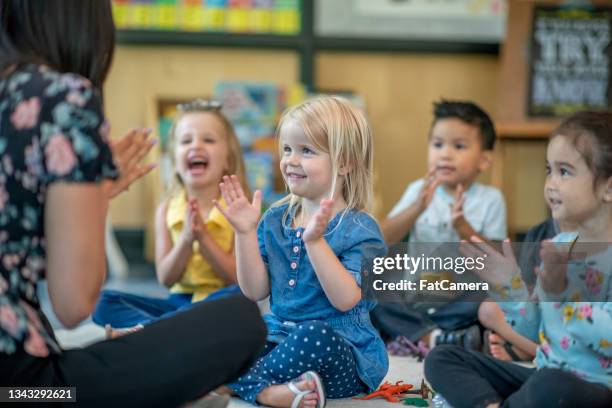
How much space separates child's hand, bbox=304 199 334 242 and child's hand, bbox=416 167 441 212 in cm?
73

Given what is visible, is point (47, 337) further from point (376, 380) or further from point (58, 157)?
point (376, 380)

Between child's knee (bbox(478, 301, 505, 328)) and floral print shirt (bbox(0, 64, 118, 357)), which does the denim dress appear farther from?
floral print shirt (bbox(0, 64, 118, 357))

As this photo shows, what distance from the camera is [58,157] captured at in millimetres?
1023

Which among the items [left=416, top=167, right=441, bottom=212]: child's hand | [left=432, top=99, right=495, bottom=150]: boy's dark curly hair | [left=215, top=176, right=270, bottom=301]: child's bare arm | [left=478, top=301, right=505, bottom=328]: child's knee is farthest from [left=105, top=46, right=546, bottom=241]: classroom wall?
[left=215, top=176, right=270, bottom=301]: child's bare arm

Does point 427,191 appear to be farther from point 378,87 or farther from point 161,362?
point 378,87

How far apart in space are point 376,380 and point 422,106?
2.19m

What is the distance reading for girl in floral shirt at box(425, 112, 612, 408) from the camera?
1319 mm

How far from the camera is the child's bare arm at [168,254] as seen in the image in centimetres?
192

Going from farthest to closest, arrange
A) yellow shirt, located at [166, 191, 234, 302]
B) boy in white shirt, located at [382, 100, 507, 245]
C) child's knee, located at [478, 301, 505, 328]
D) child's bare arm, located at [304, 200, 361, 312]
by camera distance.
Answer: boy in white shirt, located at [382, 100, 507, 245] < yellow shirt, located at [166, 191, 234, 302] < child's knee, located at [478, 301, 505, 328] < child's bare arm, located at [304, 200, 361, 312]

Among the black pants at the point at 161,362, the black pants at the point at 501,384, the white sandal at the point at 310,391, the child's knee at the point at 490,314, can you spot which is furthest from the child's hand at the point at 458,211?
the black pants at the point at 161,362

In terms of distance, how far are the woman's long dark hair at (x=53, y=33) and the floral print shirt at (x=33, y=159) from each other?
0.18ft

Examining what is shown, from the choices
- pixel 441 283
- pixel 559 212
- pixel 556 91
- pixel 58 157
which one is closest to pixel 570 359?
pixel 559 212

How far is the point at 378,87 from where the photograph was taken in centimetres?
356
